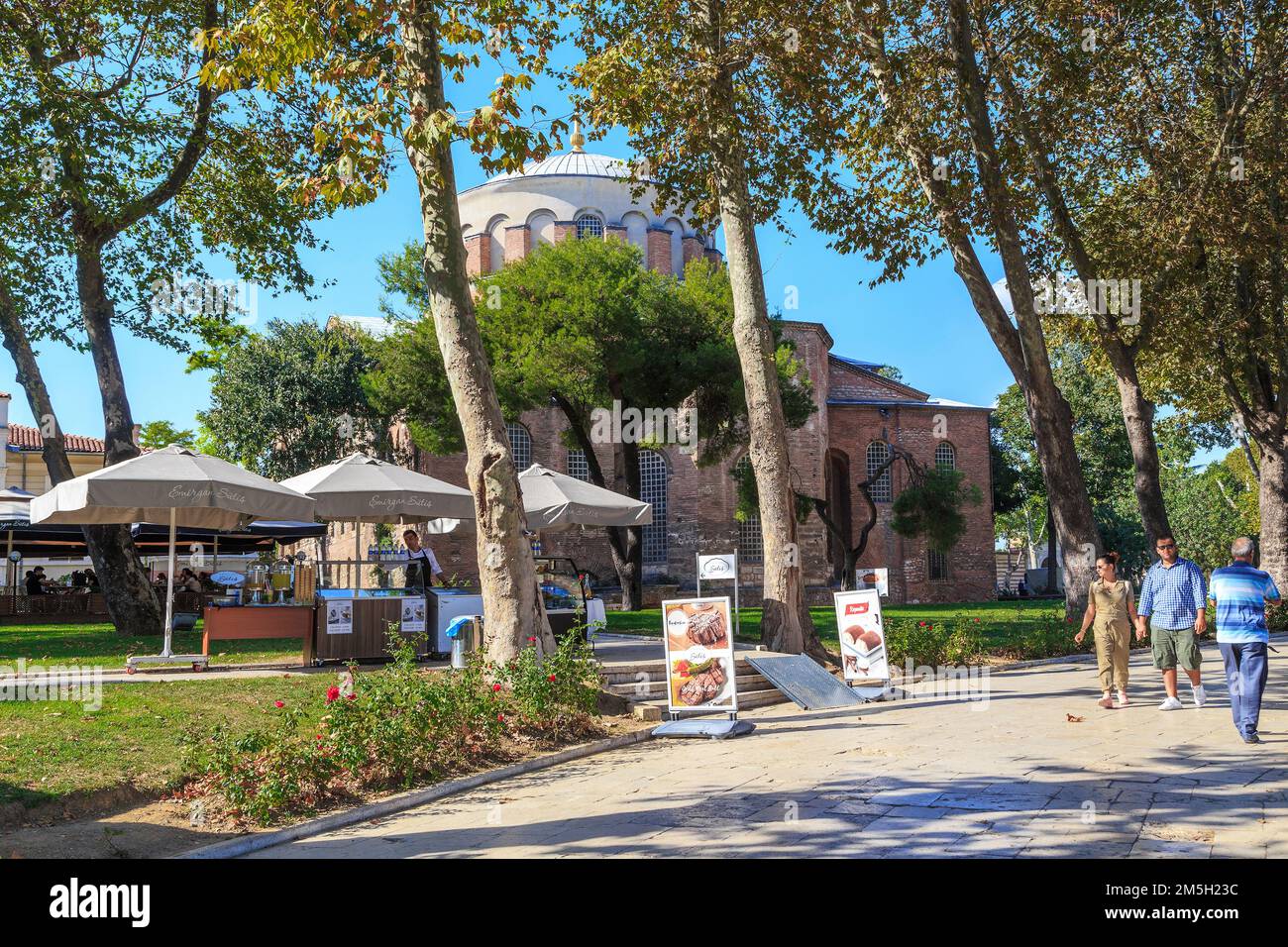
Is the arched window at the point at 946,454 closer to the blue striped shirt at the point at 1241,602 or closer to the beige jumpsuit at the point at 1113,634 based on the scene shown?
the beige jumpsuit at the point at 1113,634

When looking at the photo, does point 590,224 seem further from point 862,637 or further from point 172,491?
point 172,491

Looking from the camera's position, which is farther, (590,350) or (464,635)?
(590,350)

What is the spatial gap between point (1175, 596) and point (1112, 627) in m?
0.90

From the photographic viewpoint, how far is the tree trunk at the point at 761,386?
44.7ft

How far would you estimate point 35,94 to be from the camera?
16.1 meters

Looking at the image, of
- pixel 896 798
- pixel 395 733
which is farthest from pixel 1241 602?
pixel 395 733

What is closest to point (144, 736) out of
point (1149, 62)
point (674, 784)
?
point (674, 784)

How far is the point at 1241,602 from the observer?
8539 millimetres

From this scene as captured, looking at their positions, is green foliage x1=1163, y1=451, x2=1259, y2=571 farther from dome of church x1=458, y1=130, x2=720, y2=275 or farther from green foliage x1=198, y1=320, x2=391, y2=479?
green foliage x1=198, y1=320, x2=391, y2=479

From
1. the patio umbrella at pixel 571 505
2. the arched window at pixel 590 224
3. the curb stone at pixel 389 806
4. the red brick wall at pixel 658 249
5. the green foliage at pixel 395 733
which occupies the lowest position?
the curb stone at pixel 389 806

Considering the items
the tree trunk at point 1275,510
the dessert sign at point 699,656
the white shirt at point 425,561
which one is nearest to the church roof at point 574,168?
the tree trunk at point 1275,510

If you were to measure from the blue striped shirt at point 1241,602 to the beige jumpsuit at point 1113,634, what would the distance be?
221 centimetres
